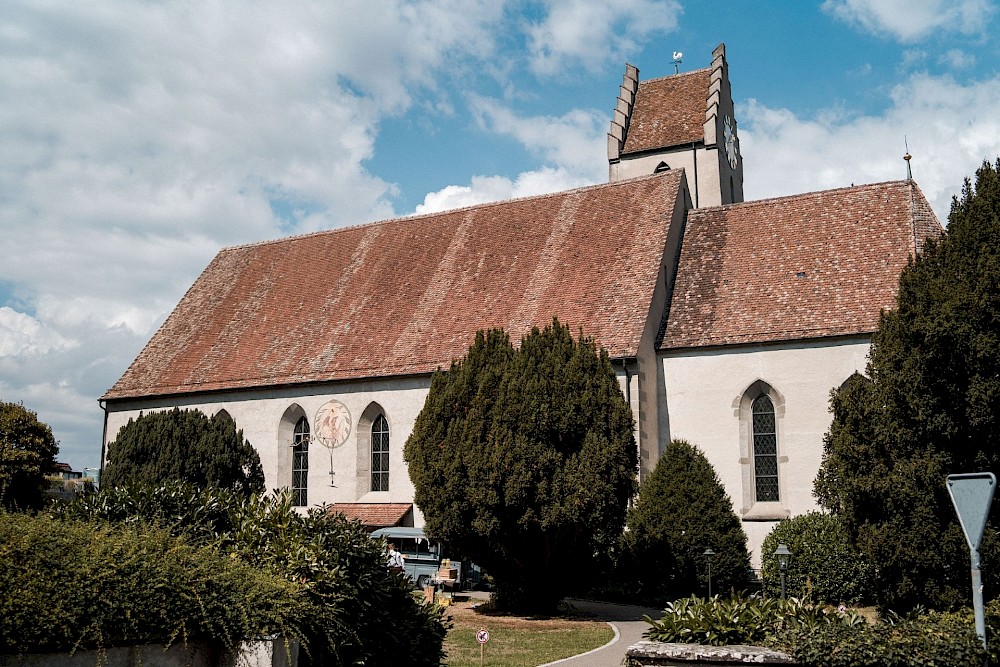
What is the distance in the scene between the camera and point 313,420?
2917cm

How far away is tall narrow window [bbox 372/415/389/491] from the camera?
28328mm

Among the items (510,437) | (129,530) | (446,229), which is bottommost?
(129,530)

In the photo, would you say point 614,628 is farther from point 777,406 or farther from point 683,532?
point 777,406

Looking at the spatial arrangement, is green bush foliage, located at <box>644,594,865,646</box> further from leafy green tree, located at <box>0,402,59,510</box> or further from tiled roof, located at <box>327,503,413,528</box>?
leafy green tree, located at <box>0,402,59,510</box>

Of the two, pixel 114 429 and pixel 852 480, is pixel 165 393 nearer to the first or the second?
pixel 114 429

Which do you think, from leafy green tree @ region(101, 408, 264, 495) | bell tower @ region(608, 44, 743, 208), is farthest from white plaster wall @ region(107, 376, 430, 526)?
bell tower @ region(608, 44, 743, 208)

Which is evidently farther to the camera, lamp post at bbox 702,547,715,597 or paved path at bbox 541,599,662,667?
lamp post at bbox 702,547,715,597

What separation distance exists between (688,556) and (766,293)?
770 cm

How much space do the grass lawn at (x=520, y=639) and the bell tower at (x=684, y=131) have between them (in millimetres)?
23497

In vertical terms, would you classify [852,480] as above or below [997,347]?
below

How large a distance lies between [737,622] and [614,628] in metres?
9.77

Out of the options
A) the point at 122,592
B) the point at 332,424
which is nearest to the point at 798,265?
the point at 332,424

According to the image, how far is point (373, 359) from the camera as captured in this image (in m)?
28.4

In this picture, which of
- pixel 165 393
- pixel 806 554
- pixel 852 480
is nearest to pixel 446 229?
pixel 165 393
